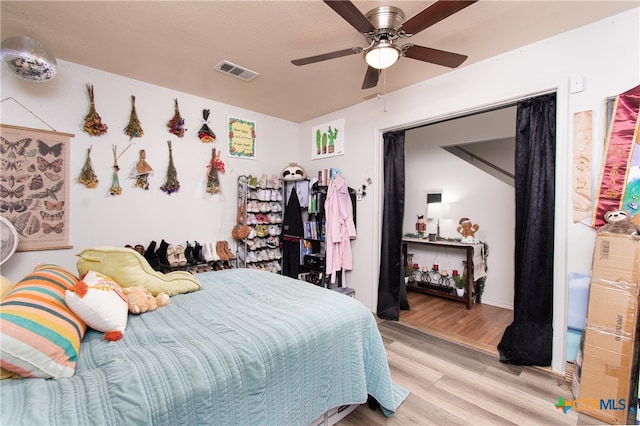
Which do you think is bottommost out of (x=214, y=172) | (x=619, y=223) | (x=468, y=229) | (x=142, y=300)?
(x=142, y=300)

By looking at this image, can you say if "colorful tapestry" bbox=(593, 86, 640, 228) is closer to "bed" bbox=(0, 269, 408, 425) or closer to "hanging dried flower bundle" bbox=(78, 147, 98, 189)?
"bed" bbox=(0, 269, 408, 425)

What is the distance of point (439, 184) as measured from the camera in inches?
171

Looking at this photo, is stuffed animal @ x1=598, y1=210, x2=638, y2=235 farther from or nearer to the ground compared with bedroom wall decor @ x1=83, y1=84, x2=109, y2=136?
nearer to the ground

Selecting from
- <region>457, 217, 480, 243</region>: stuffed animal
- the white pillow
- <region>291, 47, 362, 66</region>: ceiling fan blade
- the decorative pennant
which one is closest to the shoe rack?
<region>291, 47, 362, 66</region>: ceiling fan blade

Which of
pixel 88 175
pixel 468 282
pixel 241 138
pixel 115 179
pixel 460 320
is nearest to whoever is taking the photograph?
pixel 88 175

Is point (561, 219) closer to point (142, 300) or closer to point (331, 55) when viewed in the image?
point (331, 55)

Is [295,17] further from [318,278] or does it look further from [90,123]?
[318,278]

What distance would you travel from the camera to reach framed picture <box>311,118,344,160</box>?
3.81m

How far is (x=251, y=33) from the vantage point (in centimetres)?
215

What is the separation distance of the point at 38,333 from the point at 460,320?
11.6 ft

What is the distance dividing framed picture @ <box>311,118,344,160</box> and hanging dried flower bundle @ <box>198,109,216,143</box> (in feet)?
4.68

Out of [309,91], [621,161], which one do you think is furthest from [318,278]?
[621,161]

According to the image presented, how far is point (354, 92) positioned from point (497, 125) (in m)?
2.02

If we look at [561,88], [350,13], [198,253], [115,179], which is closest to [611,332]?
[561,88]
